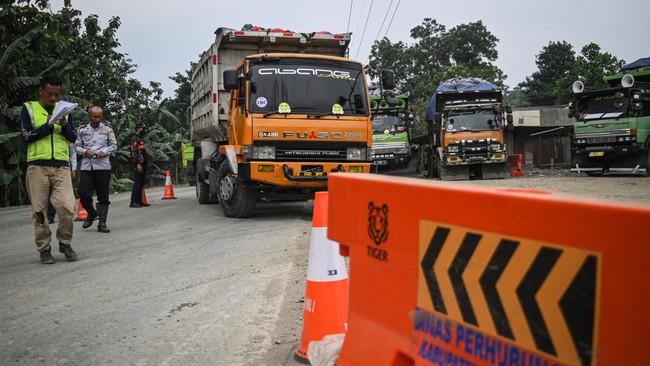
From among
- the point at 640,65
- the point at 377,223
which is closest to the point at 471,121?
the point at 640,65

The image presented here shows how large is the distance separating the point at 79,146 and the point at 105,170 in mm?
533

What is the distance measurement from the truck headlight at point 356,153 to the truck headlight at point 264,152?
128 centimetres

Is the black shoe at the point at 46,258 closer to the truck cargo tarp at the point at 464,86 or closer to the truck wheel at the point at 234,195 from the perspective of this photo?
the truck wheel at the point at 234,195

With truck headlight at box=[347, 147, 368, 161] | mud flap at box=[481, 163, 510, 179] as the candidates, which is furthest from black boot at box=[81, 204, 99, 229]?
mud flap at box=[481, 163, 510, 179]

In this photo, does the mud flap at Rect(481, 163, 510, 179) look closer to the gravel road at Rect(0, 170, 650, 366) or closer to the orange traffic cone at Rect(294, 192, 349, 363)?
the gravel road at Rect(0, 170, 650, 366)

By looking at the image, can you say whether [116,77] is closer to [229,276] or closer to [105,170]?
[105,170]

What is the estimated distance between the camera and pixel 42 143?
612 centimetres

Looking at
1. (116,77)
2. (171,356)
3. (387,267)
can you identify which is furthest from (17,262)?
(116,77)

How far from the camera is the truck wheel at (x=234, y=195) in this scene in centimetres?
963

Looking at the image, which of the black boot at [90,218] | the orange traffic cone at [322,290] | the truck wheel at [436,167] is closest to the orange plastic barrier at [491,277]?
the orange traffic cone at [322,290]

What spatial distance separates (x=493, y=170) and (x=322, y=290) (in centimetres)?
1916

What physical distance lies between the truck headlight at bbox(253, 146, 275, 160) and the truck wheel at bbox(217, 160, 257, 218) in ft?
2.91

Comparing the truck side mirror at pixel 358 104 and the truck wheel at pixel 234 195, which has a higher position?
the truck side mirror at pixel 358 104

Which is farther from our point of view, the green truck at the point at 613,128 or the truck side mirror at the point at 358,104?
the green truck at the point at 613,128
